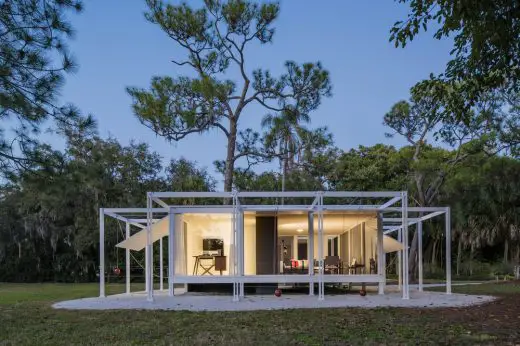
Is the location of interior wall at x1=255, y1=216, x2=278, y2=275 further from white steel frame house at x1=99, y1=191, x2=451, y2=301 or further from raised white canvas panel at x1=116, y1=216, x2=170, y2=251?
raised white canvas panel at x1=116, y1=216, x2=170, y2=251

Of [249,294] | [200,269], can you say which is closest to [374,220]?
[249,294]

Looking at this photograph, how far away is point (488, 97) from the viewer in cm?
1948

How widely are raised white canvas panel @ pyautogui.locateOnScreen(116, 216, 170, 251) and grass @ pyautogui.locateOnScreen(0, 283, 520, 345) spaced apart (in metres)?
4.00

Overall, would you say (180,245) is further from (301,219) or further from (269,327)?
(269,327)

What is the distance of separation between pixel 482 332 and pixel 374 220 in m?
7.54

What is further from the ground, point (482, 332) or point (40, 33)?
point (40, 33)

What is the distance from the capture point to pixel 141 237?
15.3 metres

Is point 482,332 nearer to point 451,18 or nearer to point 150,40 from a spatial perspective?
point 451,18

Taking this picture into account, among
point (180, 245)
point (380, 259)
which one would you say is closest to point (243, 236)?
point (180, 245)

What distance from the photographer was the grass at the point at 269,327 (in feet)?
25.9

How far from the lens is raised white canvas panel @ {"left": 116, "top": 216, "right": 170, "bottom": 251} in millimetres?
15078

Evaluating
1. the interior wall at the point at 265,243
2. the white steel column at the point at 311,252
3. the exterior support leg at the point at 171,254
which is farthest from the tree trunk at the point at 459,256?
the exterior support leg at the point at 171,254

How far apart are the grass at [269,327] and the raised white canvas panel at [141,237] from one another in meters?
4.00

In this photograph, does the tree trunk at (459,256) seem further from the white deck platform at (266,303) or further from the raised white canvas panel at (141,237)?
the raised white canvas panel at (141,237)
